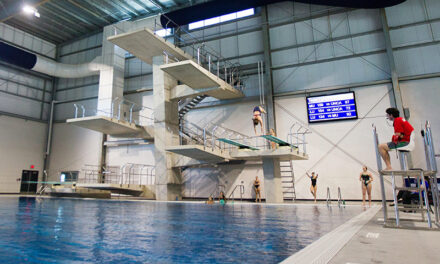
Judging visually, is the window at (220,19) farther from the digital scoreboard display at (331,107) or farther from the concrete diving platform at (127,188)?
Result: the concrete diving platform at (127,188)

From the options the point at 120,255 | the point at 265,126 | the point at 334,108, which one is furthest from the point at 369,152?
the point at 120,255

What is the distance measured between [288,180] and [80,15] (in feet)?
74.8

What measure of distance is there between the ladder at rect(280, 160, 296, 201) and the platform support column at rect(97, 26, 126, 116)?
13962mm

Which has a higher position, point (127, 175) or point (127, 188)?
point (127, 175)

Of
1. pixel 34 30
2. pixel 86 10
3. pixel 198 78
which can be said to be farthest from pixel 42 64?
pixel 198 78

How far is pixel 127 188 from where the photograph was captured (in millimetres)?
18219

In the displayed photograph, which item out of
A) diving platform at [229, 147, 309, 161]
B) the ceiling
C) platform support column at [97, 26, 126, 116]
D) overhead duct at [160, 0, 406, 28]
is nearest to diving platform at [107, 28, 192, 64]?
overhead duct at [160, 0, 406, 28]

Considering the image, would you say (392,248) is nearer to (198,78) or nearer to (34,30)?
(198,78)

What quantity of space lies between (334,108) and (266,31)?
754cm

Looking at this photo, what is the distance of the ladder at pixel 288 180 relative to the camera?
1773cm

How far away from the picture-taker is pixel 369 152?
16828mm

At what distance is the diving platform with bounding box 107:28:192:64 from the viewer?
15469 mm

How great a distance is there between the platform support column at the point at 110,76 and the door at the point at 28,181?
10224mm

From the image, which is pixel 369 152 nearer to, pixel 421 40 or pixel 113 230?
pixel 421 40
